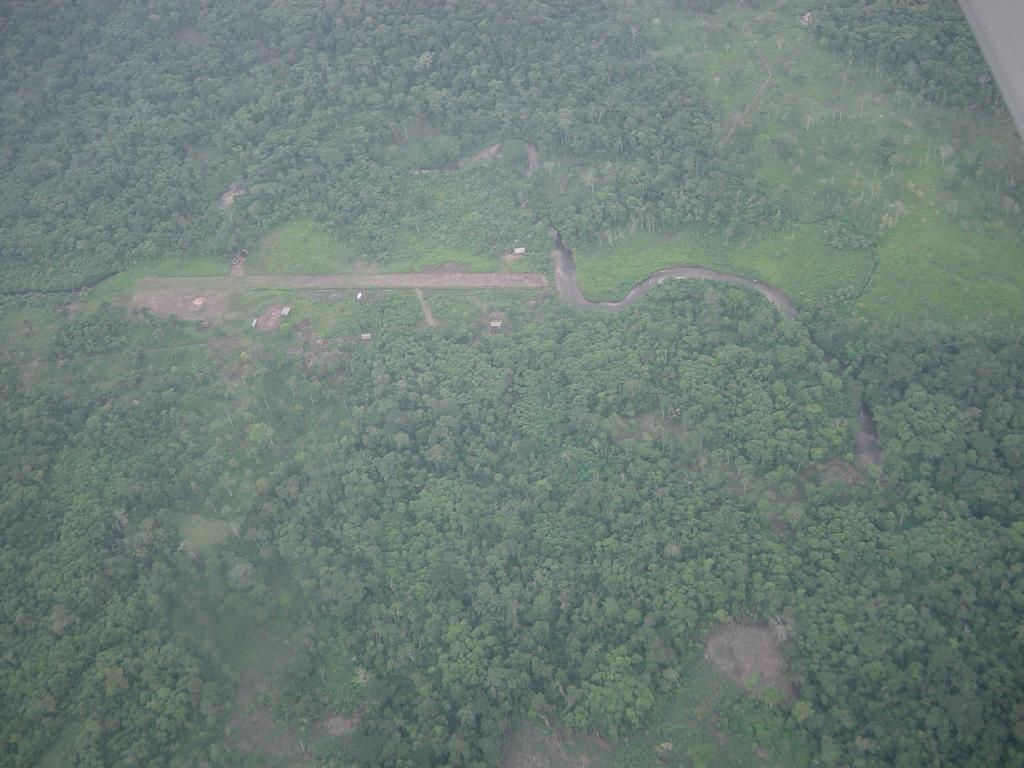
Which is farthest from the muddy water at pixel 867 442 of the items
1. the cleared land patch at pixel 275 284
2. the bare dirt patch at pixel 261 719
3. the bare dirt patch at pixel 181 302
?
the bare dirt patch at pixel 181 302

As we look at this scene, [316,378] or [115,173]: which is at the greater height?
[115,173]

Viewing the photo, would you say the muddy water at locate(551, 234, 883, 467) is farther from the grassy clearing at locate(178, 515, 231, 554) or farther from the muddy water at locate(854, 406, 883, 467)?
the grassy clearing at locate(178, 515, 231, 554)

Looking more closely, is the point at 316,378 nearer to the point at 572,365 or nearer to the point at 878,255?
the point at 572,365

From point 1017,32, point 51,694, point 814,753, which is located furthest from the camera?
point 1017,32

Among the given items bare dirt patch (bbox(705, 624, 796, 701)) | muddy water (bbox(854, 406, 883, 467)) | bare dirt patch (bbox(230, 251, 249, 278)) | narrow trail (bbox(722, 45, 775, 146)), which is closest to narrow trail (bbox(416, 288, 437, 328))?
bare dirt patch (bbox(230, 251, 249, 278))

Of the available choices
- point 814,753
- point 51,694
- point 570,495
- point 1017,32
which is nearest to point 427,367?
point 570,495

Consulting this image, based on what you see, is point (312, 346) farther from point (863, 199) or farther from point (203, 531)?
point (863, 199)

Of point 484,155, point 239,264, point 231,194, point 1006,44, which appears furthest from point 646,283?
point 231,194

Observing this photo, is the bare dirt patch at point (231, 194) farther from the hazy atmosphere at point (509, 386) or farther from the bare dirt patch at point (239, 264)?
the bare dirt patch at point (239, 264)
